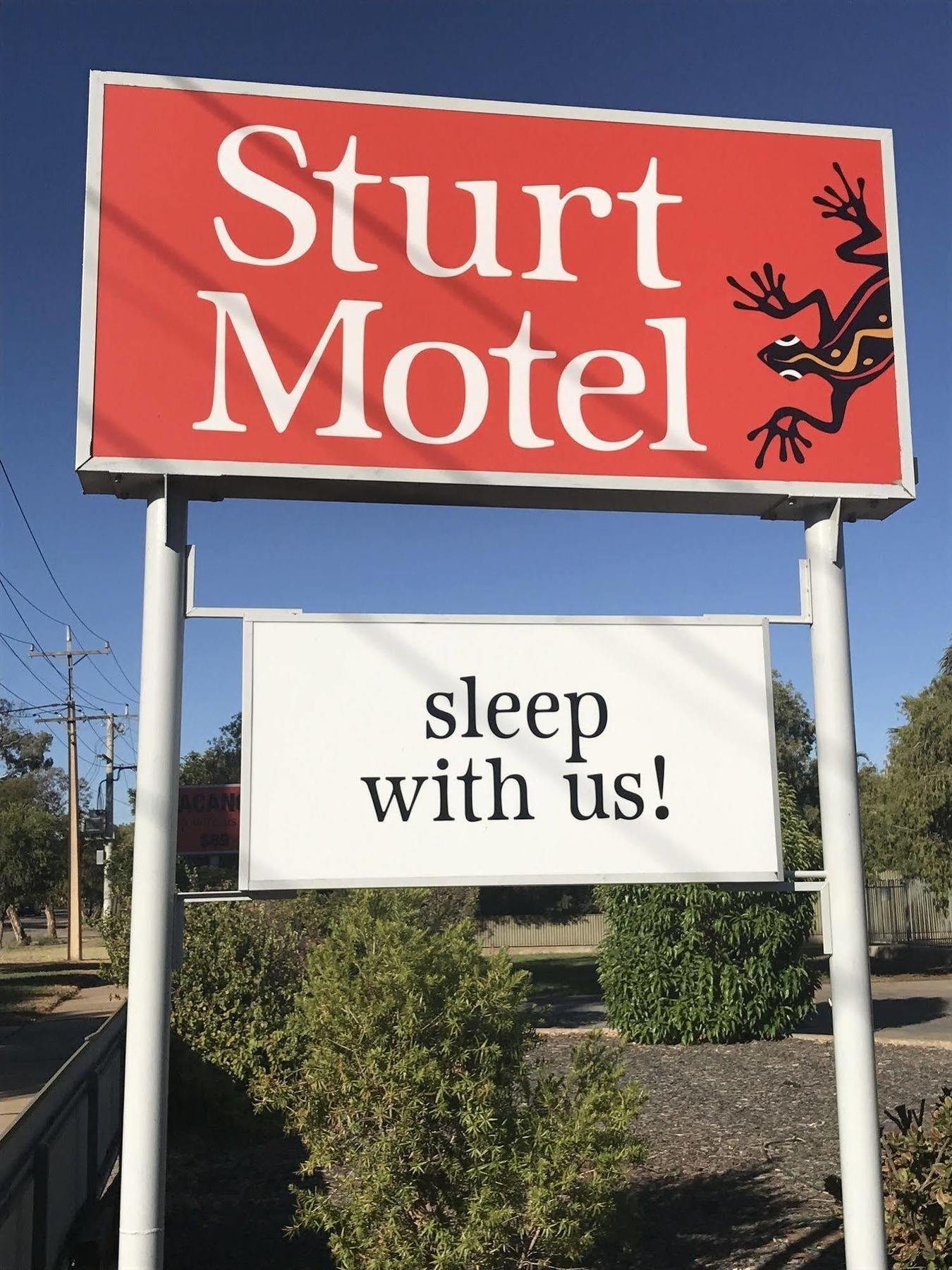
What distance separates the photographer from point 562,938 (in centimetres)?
4559

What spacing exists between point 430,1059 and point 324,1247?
2.86 m

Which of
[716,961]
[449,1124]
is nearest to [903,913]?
[716,961]

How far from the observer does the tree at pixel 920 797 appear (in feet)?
95.8

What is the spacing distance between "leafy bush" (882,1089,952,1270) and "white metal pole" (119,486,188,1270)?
13.8 feet

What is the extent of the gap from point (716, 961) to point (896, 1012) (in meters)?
6.77

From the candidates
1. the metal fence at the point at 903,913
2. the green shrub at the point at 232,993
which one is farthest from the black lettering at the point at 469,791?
the metal fence at the point at 903,913

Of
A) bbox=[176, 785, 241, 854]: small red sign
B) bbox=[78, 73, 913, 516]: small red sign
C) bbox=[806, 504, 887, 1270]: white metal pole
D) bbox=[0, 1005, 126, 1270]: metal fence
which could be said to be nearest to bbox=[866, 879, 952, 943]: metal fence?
bbox=[176, 785, 241, 854]: small red sign

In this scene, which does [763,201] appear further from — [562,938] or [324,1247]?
[562,938]

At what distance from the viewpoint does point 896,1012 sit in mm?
20500

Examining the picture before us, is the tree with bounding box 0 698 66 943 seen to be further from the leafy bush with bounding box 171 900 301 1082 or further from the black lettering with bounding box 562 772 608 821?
the black lettering with bounding box 562 772 608 821

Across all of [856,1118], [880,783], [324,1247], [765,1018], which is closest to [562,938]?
[880,783]

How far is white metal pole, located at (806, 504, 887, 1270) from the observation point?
347cm

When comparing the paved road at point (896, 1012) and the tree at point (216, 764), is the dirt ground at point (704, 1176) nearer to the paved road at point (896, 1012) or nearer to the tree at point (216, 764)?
the paved road at point (896, 1012)

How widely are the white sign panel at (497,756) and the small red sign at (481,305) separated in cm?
53
